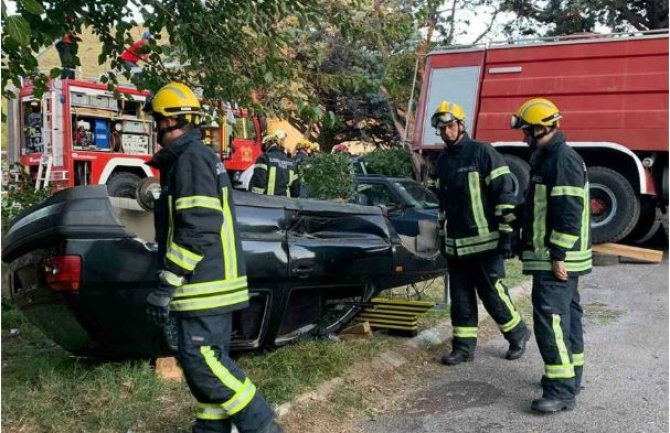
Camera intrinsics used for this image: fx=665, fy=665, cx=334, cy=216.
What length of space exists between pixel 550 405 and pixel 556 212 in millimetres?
1079

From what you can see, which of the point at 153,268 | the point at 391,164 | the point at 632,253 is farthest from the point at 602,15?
the point at 153,268

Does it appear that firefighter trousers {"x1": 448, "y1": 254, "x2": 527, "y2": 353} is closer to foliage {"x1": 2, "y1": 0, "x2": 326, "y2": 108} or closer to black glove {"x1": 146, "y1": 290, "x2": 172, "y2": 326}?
foliage {"x1": 2, "y1": 0, "x2": 326, "y2": 108}

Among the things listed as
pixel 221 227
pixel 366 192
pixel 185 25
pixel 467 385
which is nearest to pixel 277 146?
pixel 366 192

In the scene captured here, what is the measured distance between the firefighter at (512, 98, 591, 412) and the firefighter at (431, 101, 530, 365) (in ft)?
1.67

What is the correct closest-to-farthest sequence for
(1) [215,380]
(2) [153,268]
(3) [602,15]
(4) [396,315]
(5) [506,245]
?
(1) [215,380] → (2) [153,268] → (5) [506,245] → (4) [396,315] → (3) [602,15]

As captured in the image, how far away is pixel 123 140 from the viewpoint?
39.4 feet

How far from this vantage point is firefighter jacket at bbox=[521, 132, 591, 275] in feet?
12.3

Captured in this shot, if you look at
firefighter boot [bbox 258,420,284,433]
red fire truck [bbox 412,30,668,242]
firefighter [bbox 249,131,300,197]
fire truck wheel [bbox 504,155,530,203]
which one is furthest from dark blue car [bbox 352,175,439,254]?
firefighter boot [bbox 258,420,284,433]

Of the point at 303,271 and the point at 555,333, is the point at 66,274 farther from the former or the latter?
the point at 555,333

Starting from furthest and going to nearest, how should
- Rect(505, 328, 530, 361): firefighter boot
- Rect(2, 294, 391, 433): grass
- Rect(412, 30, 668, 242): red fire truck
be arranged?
Rect(412, 30, 668, 242): red fire truck
Rect(505, 328, 530, 361): firefighter boot
Rect(2, 294, 391, 433): grass

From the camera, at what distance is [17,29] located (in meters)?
2.41

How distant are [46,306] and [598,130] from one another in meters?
7.28

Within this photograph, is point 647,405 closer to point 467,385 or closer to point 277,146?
point 467,385

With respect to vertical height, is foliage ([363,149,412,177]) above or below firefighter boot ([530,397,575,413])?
above
